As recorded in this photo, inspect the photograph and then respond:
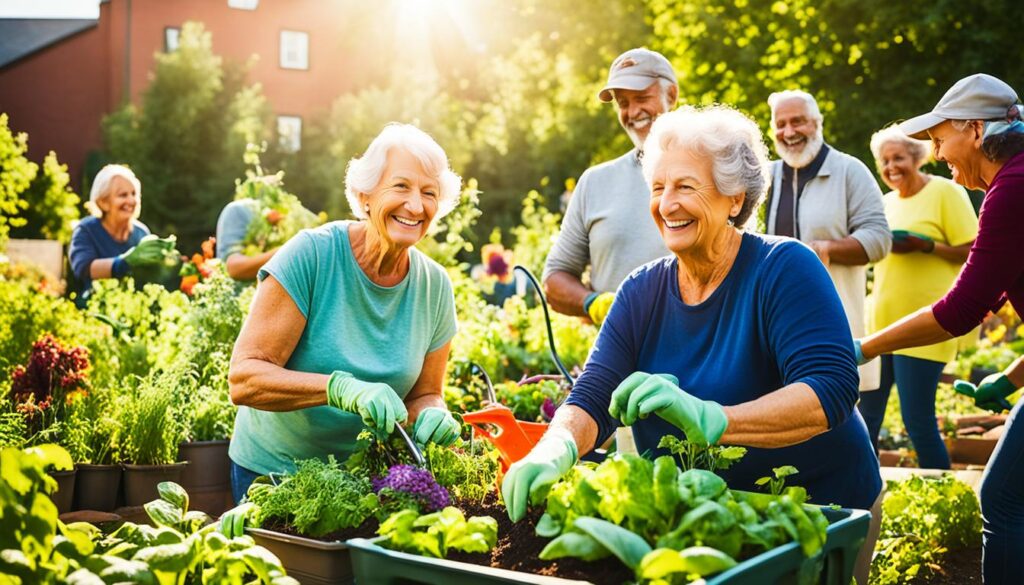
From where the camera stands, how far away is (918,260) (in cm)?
443

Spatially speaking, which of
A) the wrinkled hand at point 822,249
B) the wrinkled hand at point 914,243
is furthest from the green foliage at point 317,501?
the wrinkled hand at point 914,243

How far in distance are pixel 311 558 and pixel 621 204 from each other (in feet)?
7.13

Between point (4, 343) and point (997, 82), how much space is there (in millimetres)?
3796

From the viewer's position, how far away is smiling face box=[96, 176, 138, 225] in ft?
17.6

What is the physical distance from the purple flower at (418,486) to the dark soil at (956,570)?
2.38 metres

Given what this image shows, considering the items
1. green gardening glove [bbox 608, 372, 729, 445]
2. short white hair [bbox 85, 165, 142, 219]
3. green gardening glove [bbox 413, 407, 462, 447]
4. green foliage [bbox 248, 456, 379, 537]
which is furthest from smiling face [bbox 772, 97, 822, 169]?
short white hair [bbox 85, 165, 142, 219]

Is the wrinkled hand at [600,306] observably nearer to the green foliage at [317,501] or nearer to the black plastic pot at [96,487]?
the green foliage at [317,501]

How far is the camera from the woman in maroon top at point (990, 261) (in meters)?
2.37

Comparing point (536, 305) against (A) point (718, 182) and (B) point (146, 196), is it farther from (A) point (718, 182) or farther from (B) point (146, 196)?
(B) point (146, 196)

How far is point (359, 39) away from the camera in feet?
81.0

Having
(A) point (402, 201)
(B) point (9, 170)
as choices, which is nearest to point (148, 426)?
(A) point (402, 201)

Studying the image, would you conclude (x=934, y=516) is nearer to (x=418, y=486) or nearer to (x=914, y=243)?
(x=914, y=243)

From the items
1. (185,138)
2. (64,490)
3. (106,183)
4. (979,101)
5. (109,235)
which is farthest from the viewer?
(185,138)

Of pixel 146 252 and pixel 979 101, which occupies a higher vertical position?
pixel 979 101
